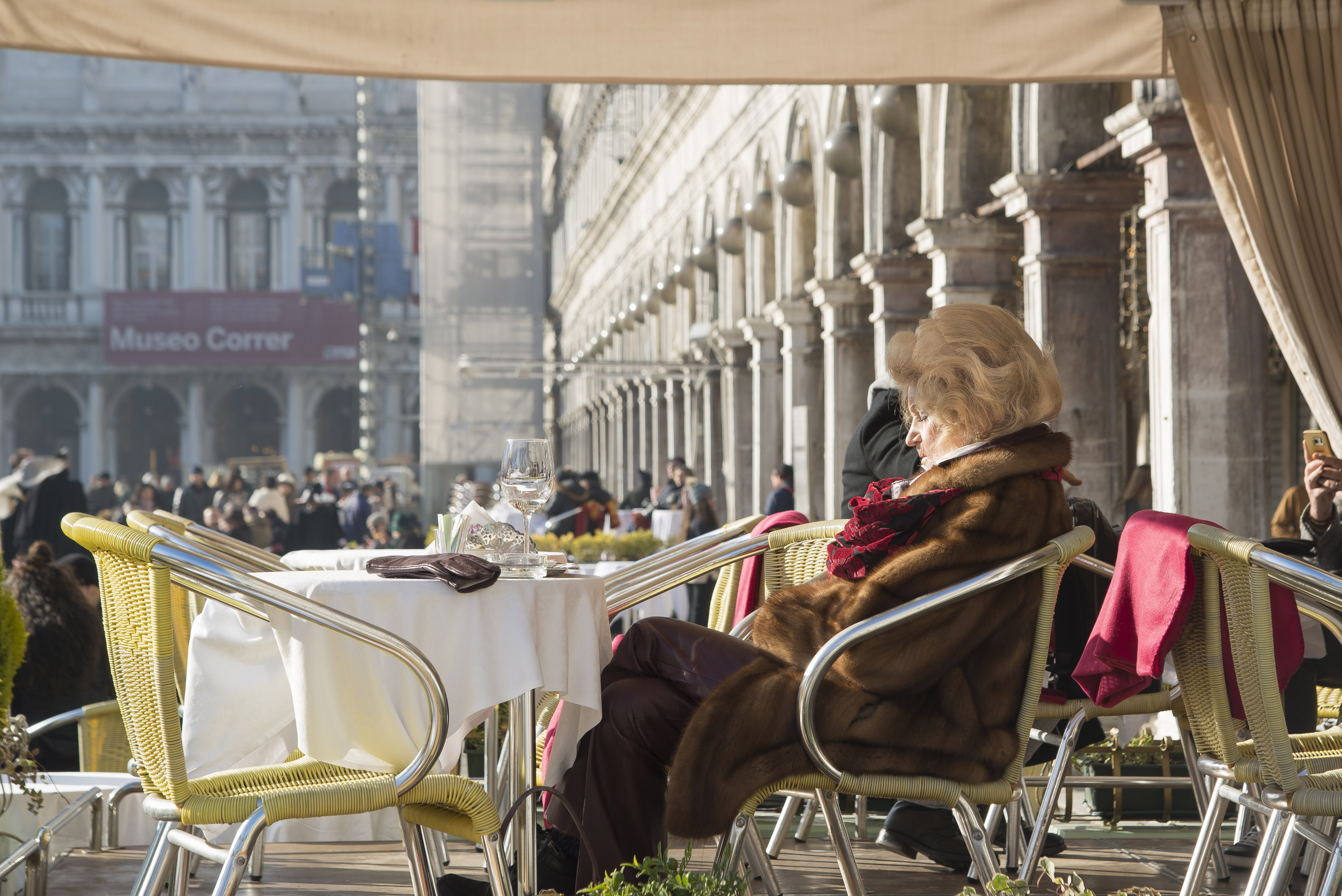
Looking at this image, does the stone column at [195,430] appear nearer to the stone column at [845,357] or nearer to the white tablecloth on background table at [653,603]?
the stone column at [845,357]

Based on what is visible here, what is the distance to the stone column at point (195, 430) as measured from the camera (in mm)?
54844

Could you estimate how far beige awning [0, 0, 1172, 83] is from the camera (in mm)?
4039

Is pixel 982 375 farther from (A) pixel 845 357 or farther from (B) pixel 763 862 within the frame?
(A) pixel 845 357

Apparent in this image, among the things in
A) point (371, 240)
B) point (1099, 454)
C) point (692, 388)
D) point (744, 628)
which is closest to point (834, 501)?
point (1099, 454)

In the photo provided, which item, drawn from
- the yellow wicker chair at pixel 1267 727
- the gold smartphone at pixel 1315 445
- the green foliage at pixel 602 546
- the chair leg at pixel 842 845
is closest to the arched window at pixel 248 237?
the green foliage at pixel 602 546

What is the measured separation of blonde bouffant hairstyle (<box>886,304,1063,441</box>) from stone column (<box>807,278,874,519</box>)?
30.1 ft

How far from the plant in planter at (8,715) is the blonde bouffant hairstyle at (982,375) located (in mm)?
1780

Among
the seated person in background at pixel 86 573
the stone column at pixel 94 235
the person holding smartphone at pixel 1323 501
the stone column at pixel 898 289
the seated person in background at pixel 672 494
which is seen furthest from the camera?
the stone column at pixel 94 235

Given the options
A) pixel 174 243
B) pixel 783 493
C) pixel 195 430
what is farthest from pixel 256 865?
pixel 174 243

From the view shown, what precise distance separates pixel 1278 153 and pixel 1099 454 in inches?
162

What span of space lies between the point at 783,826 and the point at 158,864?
1753 mm

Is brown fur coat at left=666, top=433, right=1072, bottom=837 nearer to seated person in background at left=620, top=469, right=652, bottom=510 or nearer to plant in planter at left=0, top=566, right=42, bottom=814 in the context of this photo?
plant in planter at left=0, top=566, right=42, bottom=814

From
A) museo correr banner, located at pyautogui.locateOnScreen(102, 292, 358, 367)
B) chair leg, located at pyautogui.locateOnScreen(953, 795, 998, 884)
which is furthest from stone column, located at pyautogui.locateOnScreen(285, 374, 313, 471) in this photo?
chair leg, located at pyautogui.locateOnScreen(953, 795, 998, 884)

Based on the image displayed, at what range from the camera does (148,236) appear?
2279 inches
